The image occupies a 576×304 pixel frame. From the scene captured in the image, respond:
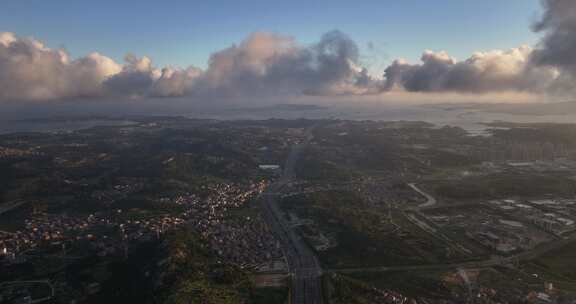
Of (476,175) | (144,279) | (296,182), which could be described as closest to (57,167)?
(296,182)

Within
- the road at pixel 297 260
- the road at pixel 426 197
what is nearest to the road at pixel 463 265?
the road at pixel 297 260

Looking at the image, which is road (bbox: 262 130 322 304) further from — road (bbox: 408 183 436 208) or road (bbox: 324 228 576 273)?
road (bbox: 408 183 436 208)

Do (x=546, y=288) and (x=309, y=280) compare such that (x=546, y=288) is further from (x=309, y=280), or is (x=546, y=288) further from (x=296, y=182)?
(x=296, y=182)

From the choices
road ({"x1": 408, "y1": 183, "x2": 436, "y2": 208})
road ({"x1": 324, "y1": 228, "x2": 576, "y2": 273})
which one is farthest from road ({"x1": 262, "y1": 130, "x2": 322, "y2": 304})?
road ({"x1": 408, "y1": 183, "x2": 436, "y2": 208})

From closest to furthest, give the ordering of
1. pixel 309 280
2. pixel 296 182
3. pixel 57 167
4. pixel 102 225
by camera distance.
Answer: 1. pixel 309 280
2. pixel 102 225
3. pixel 296 182
4. pixel 57 167

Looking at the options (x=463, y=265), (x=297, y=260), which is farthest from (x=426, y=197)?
(x=297, y=260)

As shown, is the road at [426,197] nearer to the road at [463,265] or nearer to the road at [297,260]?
the road at [463,265]

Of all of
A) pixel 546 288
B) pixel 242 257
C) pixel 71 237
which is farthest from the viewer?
pixel 71 237

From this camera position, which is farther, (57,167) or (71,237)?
(57,167)

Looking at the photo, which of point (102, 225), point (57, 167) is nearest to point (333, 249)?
point (102, 225)
